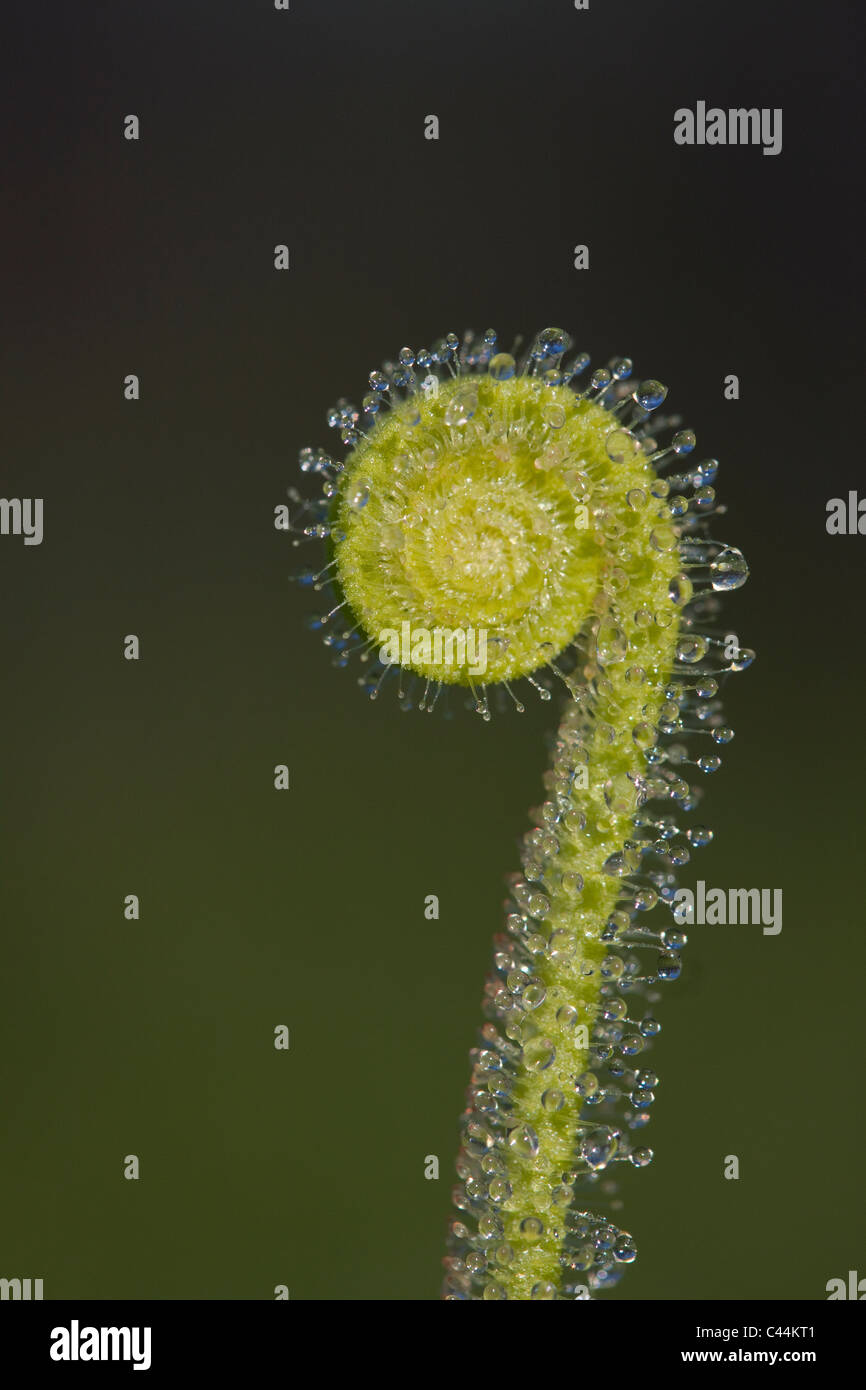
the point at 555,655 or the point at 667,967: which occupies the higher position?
the point at 555,655

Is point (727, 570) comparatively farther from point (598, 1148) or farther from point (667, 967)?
point (598, 1148)

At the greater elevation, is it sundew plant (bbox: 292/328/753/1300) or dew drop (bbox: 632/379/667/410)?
dew drop (bbox: 632/379/667/410)

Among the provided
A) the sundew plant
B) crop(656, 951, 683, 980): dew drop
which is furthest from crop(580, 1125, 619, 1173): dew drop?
crop(656, 951, 683, 980): dew drop

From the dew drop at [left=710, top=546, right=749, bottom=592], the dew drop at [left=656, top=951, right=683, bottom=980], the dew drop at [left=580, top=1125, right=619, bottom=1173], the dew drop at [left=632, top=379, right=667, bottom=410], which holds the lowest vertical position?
the dew drop at [left=580, top=1125, right=619, bottom=1173]

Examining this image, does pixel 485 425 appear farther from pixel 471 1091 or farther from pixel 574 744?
pixel 471 1091

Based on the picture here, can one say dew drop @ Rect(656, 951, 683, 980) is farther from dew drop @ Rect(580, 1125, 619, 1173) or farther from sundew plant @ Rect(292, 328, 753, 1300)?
dew drop @ Rect(580, 1125, 619, 1173)

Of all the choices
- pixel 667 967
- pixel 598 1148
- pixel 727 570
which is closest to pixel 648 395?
pixel 727 570

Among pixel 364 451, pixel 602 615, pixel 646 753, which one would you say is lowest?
pixel 646 753

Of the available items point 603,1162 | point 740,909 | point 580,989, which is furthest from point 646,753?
point 740,909
